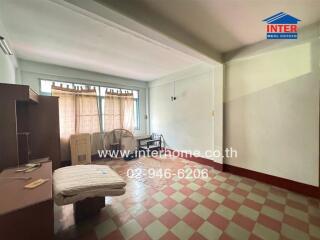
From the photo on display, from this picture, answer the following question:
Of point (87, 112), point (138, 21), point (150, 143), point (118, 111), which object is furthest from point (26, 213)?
point (150, 143)

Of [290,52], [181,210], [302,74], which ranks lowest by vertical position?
[181,210]

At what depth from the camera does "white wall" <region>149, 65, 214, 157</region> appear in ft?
11.5

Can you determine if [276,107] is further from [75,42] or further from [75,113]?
[75,113]

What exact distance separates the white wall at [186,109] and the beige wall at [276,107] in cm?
51

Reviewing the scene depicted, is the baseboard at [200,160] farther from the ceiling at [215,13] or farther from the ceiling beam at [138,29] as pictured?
the ceiling at [215,13]

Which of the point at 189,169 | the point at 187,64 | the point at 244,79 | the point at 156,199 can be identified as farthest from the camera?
the point at 187,64

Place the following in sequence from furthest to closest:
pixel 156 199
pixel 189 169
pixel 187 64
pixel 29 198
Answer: pixel 187 64 → pixel 189 169 → pixel 156 199 → pixel 29 198

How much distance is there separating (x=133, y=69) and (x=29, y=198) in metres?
3.37

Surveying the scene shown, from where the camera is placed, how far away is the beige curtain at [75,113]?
353 cm

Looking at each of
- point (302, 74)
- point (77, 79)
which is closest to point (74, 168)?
point (77, 79)

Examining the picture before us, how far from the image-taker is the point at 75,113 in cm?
370

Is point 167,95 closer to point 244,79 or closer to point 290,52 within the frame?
point 244,79

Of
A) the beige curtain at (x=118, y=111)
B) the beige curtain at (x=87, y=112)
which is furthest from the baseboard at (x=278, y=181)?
the beige curtain at (x=87, y=112)

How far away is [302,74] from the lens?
219 cm
